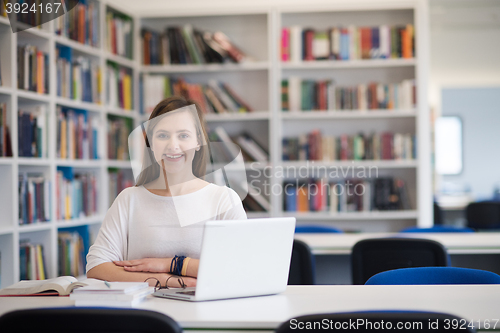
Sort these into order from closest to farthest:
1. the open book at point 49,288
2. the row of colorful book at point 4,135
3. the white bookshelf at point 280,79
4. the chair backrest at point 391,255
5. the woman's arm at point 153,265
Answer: the open book at point 49,288 → the woman's arm at point 153,265 → the chair backrest at point 391,255 → the row of colorful book at point 4,135 → the white bookshelf at point 280,79

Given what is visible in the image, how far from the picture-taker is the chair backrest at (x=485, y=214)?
6223 mm

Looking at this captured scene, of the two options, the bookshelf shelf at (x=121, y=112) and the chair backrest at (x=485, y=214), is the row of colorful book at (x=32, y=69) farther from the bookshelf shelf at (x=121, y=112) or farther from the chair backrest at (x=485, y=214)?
the chair backrest at (x=485, y=214)

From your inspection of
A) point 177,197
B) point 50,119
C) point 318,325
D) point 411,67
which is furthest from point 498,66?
point 318,325

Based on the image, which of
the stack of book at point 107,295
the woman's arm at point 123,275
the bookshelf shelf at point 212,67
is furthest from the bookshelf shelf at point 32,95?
the stack of book at point 107,295

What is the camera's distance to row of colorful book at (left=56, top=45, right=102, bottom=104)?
3.52 metres

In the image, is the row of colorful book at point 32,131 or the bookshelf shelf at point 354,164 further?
the bookshelf shelf at point 354,164

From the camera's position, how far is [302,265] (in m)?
2.40

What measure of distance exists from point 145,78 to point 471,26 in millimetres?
4960

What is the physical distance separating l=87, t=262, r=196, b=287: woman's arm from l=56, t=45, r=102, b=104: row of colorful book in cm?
214

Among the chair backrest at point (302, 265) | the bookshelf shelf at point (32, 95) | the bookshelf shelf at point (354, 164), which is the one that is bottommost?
the chair backrest at point (302, 265)

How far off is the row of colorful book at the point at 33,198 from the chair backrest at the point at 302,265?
171 cm

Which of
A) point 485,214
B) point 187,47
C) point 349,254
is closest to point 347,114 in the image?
point 187,47

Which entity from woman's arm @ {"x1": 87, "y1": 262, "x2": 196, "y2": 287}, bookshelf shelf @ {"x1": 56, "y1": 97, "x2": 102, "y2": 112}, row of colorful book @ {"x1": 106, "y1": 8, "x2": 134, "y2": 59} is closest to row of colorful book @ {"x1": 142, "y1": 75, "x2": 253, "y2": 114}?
row of colorful book @ {"x1": 106, "y1": 8, "x2": 134, "y2": 59}

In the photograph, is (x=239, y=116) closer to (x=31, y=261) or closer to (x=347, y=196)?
(x=347, y=196)
